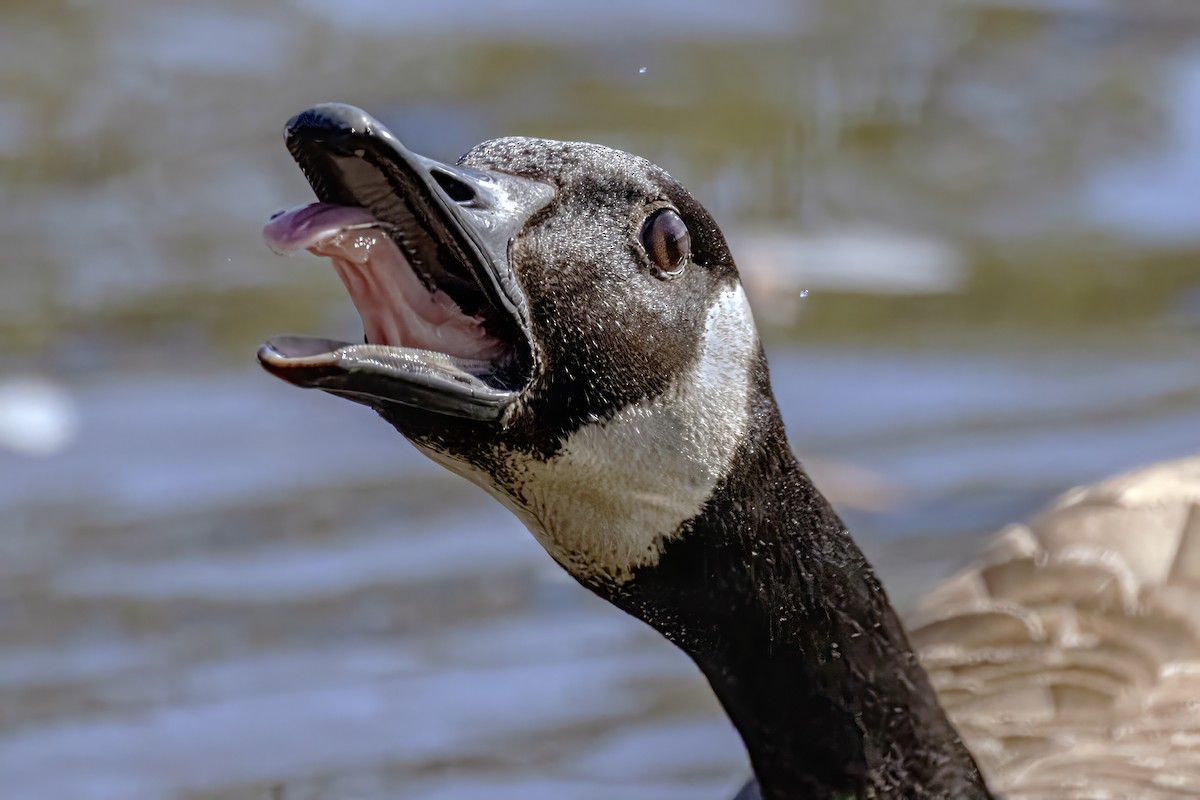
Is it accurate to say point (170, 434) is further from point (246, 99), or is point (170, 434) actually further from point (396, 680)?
→ point (246, 99)

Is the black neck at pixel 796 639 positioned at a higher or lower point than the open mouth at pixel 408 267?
lower

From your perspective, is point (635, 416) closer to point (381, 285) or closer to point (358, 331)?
point (381, 285)

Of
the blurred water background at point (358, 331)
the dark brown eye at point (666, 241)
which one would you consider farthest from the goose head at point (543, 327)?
the blurred water background at point (358, 331)

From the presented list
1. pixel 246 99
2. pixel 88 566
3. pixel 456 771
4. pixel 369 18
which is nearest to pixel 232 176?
pixel 246 99

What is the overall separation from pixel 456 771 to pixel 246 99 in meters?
4.05

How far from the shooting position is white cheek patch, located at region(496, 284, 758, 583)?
305 centimetres

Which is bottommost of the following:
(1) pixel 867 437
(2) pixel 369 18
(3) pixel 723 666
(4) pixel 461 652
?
(3) pixel 723 666

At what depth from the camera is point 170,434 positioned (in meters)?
6.45

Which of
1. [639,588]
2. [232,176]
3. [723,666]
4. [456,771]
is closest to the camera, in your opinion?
[639,588]

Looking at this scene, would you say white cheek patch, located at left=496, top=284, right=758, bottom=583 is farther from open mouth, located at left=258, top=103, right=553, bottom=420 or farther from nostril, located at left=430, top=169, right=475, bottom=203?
nostril, located at left=430, top=169, right=475, bottom=203

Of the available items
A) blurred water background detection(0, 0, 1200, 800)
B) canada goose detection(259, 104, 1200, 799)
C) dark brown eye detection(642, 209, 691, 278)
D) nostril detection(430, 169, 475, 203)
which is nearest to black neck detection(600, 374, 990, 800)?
canada goose detection(259, 104, 1200, 799)

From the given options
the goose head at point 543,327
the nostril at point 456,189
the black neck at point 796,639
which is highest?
the nostril at point 456,189

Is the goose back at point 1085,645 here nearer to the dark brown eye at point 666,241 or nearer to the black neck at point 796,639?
the black neck at point 796,639

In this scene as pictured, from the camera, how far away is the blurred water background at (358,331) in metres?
5.33
